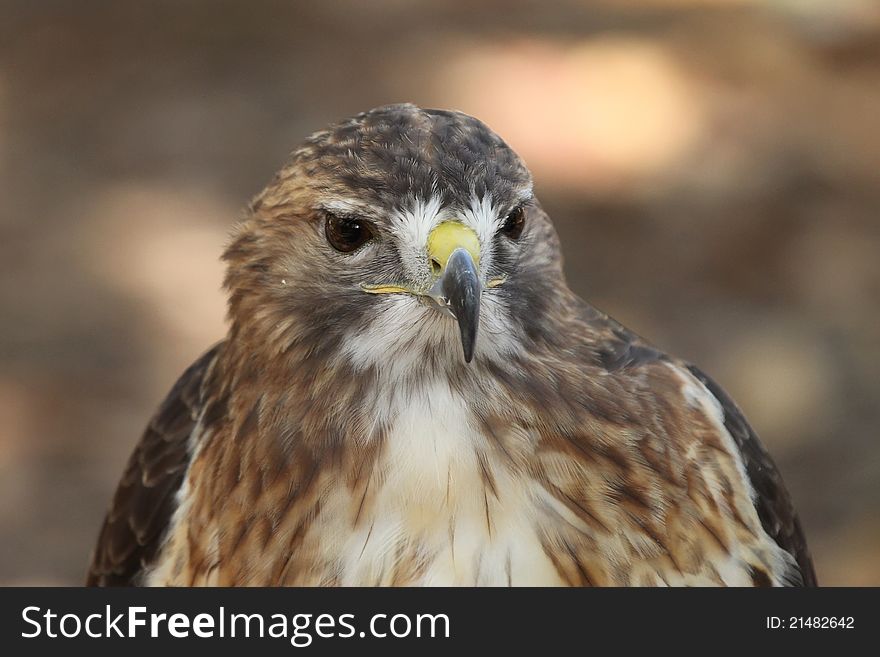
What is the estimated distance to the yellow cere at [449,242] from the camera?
8.04 feet

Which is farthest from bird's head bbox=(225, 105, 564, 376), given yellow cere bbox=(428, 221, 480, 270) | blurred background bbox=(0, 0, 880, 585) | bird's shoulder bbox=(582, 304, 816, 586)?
blurred background bbox=(0, 0, 880, 585)

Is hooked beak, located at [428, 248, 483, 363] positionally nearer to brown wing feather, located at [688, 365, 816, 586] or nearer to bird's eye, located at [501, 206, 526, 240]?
bird's eye, located at [501, 206, 526, 240]

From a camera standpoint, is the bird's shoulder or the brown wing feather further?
the brown wing feather

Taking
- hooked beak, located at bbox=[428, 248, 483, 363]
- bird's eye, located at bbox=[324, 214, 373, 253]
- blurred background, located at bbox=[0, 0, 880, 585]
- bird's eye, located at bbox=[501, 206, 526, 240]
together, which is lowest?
hooked beak, located at bbox=[428, 248, 483, 363]

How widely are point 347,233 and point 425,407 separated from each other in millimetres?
357

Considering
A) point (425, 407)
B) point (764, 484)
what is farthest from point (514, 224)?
point (764, 484)

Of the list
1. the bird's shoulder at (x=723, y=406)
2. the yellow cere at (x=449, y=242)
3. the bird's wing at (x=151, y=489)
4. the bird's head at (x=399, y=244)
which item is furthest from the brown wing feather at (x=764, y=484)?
the bird's wing at (x=151, y=489)

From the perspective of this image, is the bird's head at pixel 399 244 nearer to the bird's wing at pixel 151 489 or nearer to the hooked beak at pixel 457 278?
the hooked beak at pixel 457 278

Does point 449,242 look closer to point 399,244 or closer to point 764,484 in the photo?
point 399,244

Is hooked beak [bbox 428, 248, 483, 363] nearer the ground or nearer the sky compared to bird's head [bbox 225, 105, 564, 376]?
nearer the ground

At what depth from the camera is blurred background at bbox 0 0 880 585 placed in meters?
5.29
